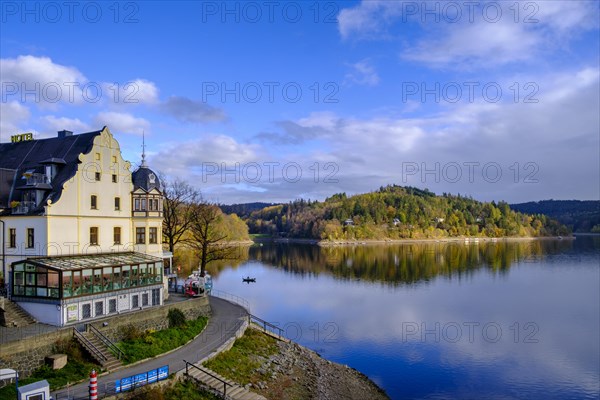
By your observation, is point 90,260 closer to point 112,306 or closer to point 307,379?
point 112,306

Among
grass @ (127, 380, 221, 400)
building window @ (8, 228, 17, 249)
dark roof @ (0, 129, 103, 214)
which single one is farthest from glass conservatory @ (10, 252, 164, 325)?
grass @ (127, 380, 221, 400)

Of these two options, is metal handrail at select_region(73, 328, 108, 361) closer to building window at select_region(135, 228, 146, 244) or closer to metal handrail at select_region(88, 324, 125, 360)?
metal handrail at select_region(88, 324, 125, 360)

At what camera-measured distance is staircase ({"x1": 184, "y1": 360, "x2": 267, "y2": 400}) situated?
21656mm

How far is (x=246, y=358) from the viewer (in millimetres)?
26719

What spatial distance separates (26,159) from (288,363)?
2262 centimetres

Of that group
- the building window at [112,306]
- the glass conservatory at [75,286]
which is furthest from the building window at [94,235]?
the building window at [112,306]

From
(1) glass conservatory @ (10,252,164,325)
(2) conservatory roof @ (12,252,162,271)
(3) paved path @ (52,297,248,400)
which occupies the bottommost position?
(3) paved path @ (52,297,248,400)

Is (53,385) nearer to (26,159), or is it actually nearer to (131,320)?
(131,320)

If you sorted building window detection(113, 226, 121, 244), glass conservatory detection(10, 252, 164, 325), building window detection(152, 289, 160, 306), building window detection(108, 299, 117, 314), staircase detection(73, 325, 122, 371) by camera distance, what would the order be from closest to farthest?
staircase detection(73, 325, 122, 371) < glass conservatory detection(10, 252, 164, 325) < building window detection(108, 299, 117, 314) < building window detection(152, 289, 160, 306) < building window detection(113, 226, 121, 244)

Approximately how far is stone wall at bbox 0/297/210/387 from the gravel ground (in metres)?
6.48

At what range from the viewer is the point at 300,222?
7628 inches

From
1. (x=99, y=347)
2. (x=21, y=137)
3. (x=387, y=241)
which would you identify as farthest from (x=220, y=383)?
(x=387, y=241)

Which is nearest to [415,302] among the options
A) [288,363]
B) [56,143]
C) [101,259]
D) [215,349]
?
[288,363]

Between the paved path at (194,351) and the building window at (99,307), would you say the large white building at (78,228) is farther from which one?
the paved path at (194,351)
